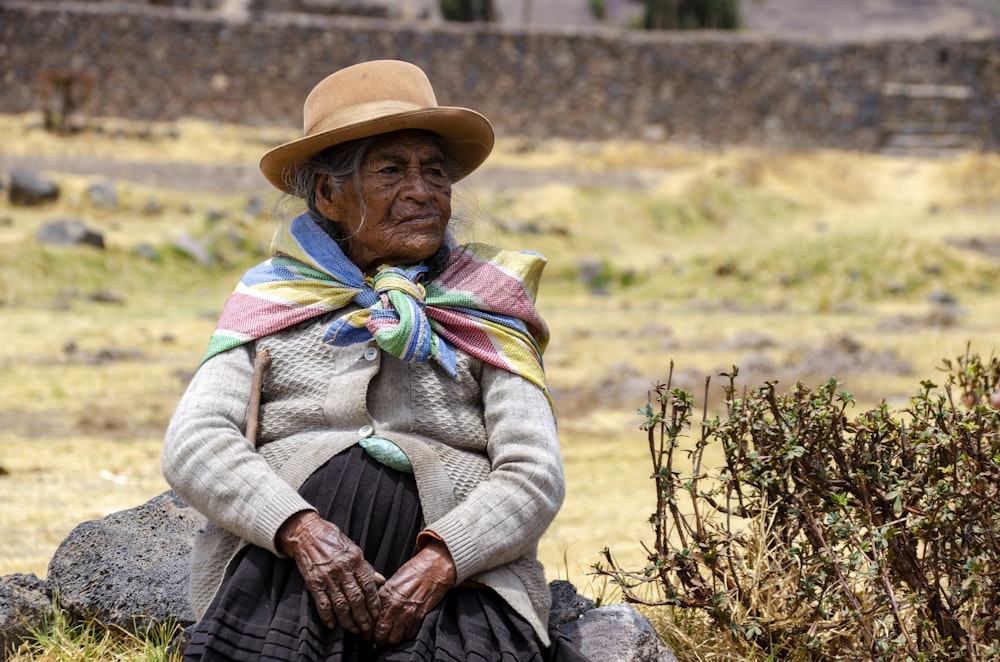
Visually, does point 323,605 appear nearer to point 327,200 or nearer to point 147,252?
point 327,200

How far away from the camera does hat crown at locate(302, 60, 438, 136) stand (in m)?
2.97

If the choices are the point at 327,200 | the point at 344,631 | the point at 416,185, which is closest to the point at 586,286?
the point at 327,200

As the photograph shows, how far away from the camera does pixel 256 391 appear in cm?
285

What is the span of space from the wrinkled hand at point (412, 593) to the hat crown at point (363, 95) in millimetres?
1093

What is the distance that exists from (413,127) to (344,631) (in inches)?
49.2

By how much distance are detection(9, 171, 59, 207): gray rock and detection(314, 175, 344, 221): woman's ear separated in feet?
45.4

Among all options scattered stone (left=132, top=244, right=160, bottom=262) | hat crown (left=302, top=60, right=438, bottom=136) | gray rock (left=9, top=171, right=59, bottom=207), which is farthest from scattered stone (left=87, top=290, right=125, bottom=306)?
hat crown (left=302, top=60, right=438, bottom=136)

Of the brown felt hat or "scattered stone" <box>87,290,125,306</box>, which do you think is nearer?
the brown felt hat

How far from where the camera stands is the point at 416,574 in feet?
8.45

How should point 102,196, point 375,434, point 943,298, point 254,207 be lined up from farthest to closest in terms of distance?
1. point 254,207
2. point 102,196
3. point 943,298
4. point 375,434

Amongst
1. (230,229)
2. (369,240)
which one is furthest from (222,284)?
(369,240)

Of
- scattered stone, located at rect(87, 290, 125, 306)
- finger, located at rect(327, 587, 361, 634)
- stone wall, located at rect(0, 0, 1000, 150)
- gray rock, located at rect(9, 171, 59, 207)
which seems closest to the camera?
finger, located at rect(327, 587, 361, 634)

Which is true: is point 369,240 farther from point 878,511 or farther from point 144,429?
point 144,429

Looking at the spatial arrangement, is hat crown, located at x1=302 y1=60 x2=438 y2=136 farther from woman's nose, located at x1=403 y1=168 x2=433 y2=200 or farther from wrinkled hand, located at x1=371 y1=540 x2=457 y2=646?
wrinkled hand, located at x1=371 y1=540 x2=457 y2=646
